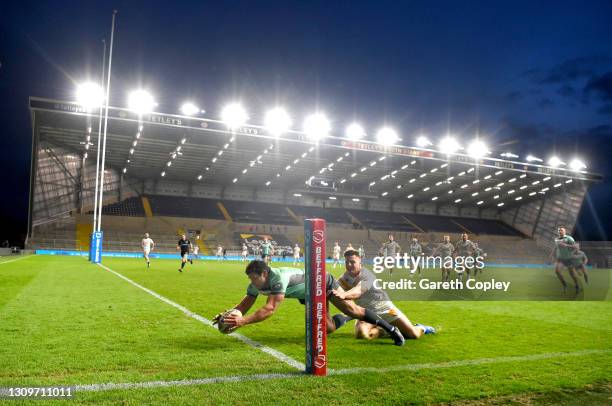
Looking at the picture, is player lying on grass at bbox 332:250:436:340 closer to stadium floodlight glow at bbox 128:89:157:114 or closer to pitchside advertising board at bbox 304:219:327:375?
pitchside advertising board at bbox 304:219:327:375

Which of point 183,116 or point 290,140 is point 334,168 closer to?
point 290,140

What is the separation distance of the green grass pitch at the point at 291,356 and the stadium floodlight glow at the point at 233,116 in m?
27.0

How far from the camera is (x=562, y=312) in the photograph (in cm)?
966

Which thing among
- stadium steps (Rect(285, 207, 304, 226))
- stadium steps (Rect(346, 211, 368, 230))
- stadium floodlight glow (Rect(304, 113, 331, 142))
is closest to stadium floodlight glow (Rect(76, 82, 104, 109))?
stadium floodlight glow (Rect(304, 113, 331, 142))

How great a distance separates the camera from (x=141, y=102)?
31812 mm

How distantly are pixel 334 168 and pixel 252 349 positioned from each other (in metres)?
46.8

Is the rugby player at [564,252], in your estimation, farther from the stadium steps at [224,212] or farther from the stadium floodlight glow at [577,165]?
the stadium floodlight glow at [577,165]

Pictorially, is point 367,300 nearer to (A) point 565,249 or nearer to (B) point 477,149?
(A) point 565,249

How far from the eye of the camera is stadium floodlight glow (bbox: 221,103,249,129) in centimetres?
3447

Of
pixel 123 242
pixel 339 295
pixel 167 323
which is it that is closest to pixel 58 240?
pixel 123 242

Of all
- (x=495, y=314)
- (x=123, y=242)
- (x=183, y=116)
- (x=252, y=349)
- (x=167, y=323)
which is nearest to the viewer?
(x=252, y=349)

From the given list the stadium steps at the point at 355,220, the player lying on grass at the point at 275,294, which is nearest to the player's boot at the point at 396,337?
the player lying on grass at the point at 275,294

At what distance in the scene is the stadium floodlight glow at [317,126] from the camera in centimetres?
3747

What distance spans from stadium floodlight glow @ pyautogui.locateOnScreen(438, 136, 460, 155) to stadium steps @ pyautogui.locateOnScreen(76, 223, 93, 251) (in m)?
33.5
